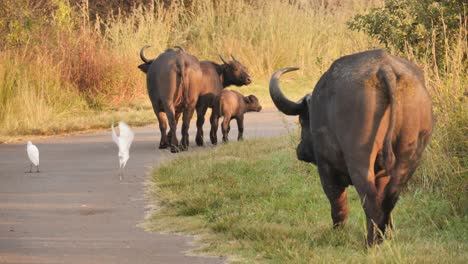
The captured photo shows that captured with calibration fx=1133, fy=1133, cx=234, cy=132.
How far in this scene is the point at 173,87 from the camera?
16.8m

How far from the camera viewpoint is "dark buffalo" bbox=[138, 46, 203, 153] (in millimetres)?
16750

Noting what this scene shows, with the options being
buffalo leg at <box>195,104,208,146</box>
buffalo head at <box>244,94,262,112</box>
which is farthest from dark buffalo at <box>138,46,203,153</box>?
buffalo head at <box>244,94,262,112</box>

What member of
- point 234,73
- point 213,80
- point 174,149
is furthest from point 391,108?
point 234,73

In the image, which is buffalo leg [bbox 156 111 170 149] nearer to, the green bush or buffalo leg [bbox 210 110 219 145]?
buffalo leg [bbox 210 110 219 145]

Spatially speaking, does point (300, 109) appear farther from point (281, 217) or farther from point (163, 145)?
point (163, 145)

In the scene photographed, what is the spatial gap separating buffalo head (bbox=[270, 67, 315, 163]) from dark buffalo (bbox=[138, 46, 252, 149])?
748 cm

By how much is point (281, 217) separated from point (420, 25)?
4939mm

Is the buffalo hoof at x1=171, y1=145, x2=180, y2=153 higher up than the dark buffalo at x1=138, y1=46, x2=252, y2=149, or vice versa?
the dark buffalo at x1=138, y1=46, x2=252, y2=149

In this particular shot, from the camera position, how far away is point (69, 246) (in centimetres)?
903

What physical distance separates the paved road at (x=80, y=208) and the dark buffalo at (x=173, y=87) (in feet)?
1.28

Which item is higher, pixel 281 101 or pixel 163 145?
pixel 281 101

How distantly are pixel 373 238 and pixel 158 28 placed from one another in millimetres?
21733

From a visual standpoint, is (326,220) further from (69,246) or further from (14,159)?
(14,159)

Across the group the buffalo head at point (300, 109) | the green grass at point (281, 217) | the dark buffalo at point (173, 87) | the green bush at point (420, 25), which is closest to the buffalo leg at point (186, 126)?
the dark buffalo at point (173, 87)
